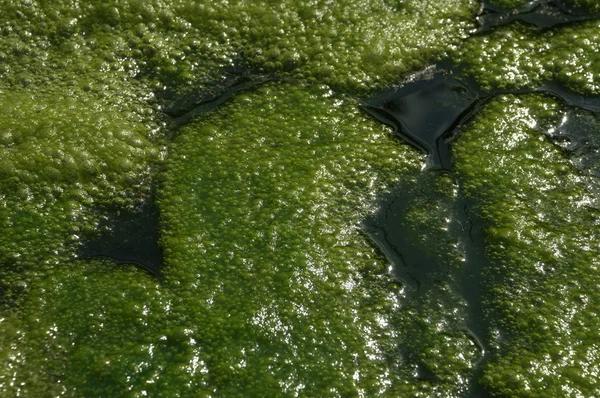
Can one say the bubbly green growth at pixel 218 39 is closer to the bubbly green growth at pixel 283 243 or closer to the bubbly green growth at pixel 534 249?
the bubbly green growth at pixel 283 243

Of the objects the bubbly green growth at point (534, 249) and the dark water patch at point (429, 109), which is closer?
the bubbly green growth at point (534, 249)

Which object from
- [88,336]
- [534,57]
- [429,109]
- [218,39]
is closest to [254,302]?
[88,336]

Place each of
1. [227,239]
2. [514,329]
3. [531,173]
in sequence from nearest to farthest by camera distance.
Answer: [514,329]
[227,239]
[531,173]

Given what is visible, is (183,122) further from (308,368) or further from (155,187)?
(308,368)

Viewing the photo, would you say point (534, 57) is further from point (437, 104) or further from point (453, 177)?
point (453, 177)

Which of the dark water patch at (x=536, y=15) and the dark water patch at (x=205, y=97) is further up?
the dark water patch at (x=536, y=15)

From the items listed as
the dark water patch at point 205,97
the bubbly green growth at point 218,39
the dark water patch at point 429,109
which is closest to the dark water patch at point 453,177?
the dark water patch at point 429,109

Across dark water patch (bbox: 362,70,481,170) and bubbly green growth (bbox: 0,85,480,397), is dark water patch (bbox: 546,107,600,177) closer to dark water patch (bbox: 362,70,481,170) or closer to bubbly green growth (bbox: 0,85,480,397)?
dark water patch (bbox: 362,70,481,170)

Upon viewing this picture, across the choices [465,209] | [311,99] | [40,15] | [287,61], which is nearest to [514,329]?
[465,209]
